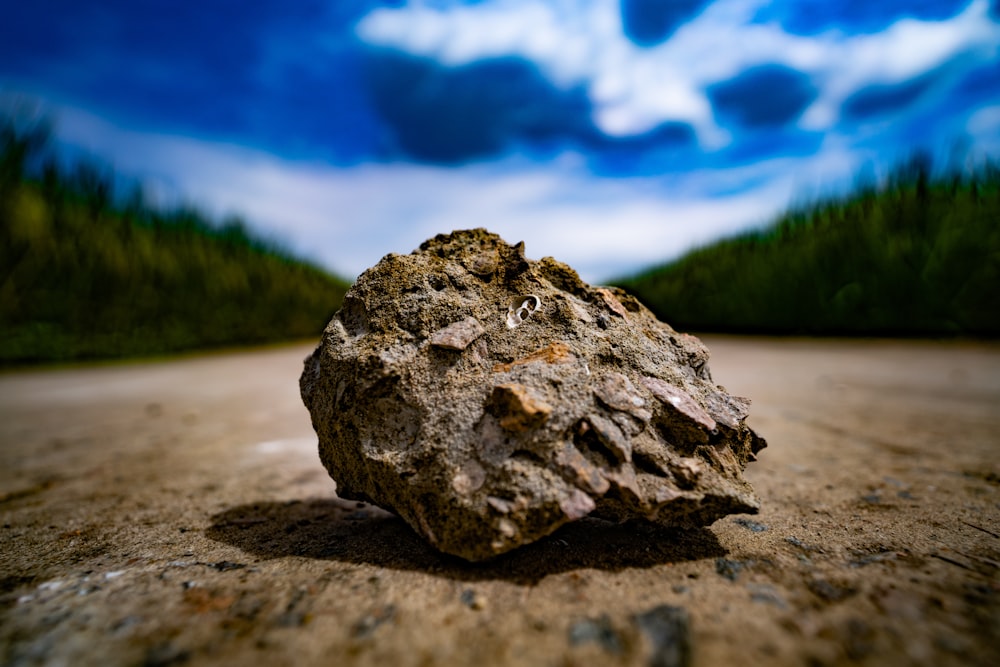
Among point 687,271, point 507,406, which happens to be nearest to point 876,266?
point 687,271

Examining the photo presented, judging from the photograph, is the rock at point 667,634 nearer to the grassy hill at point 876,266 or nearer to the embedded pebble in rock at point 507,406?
the embedded pebble in rock at point 507,406

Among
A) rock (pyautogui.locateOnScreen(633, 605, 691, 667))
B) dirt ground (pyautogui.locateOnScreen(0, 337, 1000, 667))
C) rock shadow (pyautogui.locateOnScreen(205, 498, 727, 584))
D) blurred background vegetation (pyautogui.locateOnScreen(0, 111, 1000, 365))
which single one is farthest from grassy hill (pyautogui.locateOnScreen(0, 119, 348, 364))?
rock (pyautogui.locateOnScreen(633, 605, 691, 667))

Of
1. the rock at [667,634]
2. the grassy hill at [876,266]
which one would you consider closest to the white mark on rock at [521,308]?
the rock at [667,634]

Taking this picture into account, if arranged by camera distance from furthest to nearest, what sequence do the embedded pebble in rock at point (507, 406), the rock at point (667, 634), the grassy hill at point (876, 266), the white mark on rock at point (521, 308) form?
the grassy hill at point (876, 266) → the white mark on rock at point (521, 308) → the embedded pebble in rock at point (507, 406) → the rock at point (667, 634)

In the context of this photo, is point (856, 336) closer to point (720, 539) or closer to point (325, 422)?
point (720, 539)

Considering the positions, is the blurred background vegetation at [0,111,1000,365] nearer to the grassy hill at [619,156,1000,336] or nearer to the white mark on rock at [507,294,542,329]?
the grassy hill at [619,156,1000,336]

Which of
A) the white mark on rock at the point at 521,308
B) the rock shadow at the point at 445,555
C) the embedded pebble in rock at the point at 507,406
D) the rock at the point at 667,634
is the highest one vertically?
the white mark on rock at the point at 521,308
